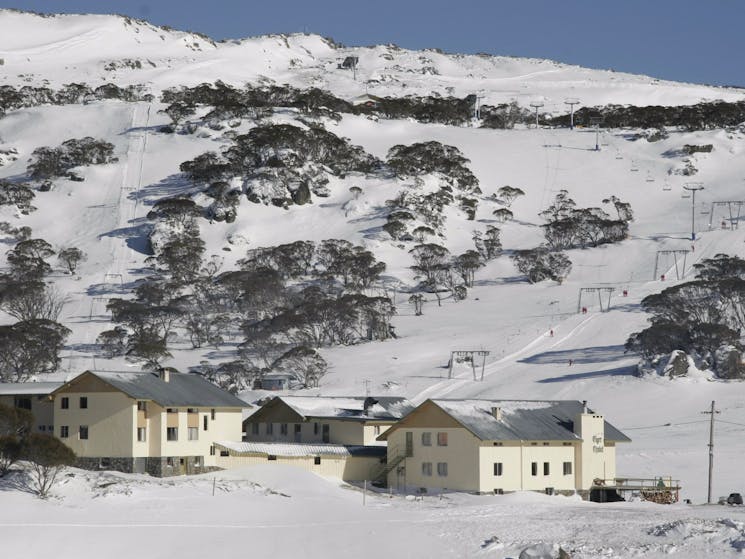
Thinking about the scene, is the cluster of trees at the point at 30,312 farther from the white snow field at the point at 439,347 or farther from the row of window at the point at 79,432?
the row of window at the point at 79,432

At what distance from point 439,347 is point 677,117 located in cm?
9787

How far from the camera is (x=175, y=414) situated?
53.4 m

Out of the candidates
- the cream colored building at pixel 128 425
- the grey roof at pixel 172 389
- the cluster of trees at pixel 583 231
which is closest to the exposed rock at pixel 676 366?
the grey roof at pixel 172 389

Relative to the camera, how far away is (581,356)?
91.5 metres

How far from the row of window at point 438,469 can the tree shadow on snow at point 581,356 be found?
36542 millimetres

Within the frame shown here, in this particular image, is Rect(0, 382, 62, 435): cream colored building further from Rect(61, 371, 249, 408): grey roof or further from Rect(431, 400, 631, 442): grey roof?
Rect(431, 400, 631, 442): grey roof

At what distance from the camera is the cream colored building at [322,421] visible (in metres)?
60.6

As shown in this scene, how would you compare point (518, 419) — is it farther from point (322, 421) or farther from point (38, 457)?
point (38, 457)

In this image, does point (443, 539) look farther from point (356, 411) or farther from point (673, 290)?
point (673, 290)

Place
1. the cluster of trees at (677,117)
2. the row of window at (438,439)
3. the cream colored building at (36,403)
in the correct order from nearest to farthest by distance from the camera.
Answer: the row of window at (438,439), the cream colored building at (36,403), the cluster of trees at (677,117)

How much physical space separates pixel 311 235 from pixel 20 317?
35750 millimetres

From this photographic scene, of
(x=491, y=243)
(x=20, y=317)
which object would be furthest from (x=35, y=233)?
(x=491, y=243)

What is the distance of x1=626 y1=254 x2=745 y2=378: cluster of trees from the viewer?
85.3m

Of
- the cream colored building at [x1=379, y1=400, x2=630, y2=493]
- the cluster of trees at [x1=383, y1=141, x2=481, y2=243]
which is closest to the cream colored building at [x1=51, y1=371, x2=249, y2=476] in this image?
the cream colored building at [x1=379, y1=400, x2=630, y2=493]
